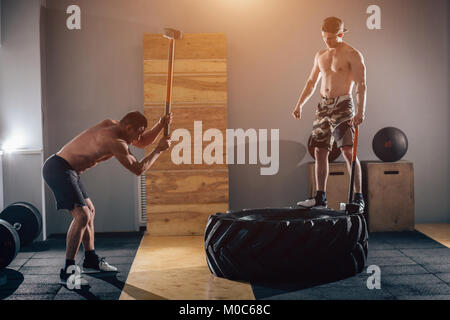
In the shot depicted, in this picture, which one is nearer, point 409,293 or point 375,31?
point 409,293

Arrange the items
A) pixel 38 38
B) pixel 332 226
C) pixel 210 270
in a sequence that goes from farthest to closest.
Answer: pixel 38 38
pixel 210 270
pixel 332 226

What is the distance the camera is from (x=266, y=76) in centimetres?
610

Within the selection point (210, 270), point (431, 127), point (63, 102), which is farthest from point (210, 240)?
point (431, 127)

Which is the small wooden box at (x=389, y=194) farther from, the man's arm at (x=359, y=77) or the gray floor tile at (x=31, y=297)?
the gray floor tile at (x=31, y=297)

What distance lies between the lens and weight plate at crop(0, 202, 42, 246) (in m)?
5.21

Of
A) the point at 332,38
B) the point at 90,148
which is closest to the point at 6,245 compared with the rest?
the point at 90,148

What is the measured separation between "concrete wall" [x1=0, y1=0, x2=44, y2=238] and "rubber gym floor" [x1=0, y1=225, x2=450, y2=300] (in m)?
0.68

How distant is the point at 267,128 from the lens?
20.1ft

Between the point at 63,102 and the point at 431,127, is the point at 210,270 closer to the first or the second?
the point at 63,102

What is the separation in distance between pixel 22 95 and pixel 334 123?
3135 millimetres

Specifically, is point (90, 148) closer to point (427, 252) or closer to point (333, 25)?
point (333, 25)

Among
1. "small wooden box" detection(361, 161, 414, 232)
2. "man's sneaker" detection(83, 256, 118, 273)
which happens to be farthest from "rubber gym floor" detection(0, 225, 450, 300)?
"small wooden box" detection(361, 161, 414, 232)

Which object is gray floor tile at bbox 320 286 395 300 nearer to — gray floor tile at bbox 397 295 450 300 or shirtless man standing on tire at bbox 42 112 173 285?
gray floor tile at bbox 397 295 450 300

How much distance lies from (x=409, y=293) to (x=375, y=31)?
3.45 meters
